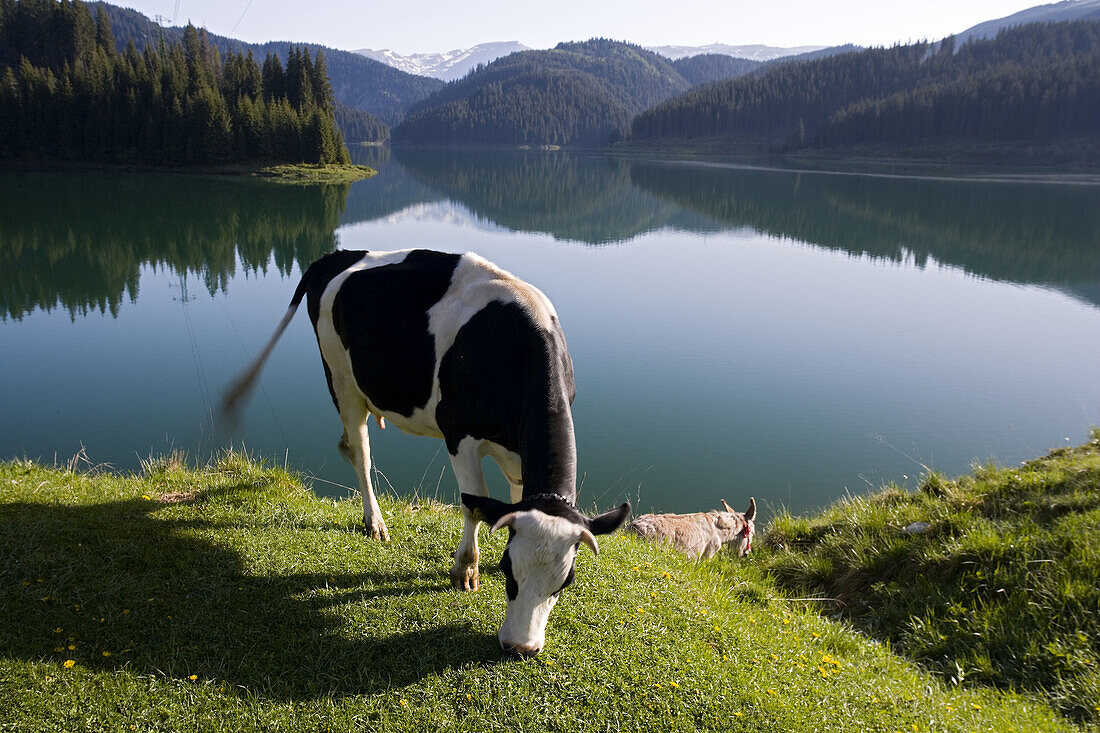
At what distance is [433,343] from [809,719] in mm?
3652

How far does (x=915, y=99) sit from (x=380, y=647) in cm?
13335

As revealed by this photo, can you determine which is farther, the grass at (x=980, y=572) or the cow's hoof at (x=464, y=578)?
the cow's hoof at (x=464, y=578)

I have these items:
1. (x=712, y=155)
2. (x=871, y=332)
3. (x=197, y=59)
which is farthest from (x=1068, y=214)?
(x=712, y=155)

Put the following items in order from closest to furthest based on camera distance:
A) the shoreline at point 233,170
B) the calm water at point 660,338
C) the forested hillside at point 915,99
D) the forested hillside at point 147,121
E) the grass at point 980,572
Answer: the grass at point 980,572
the calm water at point 660,338
the shoreline at point 233,170
the forested hillside at point 147,121
the forested hillside at point 915,99

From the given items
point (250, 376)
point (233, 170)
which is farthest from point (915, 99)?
point (250, 376)

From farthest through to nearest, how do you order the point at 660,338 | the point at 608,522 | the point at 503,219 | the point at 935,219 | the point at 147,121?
1. the point at 147,121
2. the point at 503,219
3. the point at 935,219
4. the point at 660,338
5. the point at 608,522

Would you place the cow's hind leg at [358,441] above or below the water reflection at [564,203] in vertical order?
below

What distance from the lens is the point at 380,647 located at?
14.0 ft

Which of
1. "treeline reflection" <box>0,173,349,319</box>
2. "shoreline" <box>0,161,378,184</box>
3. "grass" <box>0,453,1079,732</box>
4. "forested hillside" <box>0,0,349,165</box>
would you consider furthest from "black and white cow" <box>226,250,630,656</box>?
"forested hillside" <box>0,0,349,165</box>

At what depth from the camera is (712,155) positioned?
138 m

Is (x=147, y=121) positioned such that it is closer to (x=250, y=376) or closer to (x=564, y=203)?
(x=564, y=203)

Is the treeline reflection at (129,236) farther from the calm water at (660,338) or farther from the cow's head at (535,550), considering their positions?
the cow's head at (535,550)

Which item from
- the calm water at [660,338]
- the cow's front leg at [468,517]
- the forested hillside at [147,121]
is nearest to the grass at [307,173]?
the forested hillside at [147,121]

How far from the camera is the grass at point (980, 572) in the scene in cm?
476
